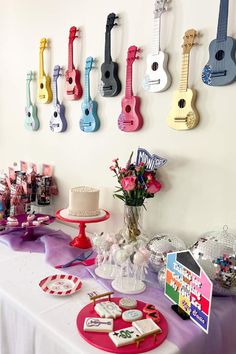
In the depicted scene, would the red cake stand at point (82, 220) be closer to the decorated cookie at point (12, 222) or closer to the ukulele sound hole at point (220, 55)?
the decorated cookie at point (12, 222)

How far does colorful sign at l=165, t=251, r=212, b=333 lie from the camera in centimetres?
79

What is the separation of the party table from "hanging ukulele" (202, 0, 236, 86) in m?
0.72

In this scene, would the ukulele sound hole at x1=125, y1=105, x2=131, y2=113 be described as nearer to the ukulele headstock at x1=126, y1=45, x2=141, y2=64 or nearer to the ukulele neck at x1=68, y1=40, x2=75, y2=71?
the ukulele headstock at x1=126, y1=45, x2=141, y2=64

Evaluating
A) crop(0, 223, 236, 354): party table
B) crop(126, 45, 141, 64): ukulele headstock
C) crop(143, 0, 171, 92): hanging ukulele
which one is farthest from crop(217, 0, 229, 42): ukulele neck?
crop(0, 223, 236, 354): party table

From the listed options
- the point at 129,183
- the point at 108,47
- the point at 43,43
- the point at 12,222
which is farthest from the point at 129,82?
the point at 12,222

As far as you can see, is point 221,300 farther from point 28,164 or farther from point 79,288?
point 28,164

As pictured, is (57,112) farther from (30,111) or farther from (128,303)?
(128,303)

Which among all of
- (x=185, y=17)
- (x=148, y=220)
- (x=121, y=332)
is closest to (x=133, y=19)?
(x=185, y=17)

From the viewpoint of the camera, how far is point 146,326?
0.81m

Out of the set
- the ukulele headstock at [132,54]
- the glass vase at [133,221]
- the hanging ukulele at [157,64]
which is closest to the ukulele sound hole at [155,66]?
the hanging ukulele at [157,64]

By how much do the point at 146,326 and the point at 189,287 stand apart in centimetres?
16

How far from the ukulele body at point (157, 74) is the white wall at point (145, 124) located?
0.10 feet

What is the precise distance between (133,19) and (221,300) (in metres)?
1.13

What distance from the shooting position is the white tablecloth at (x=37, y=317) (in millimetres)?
784
